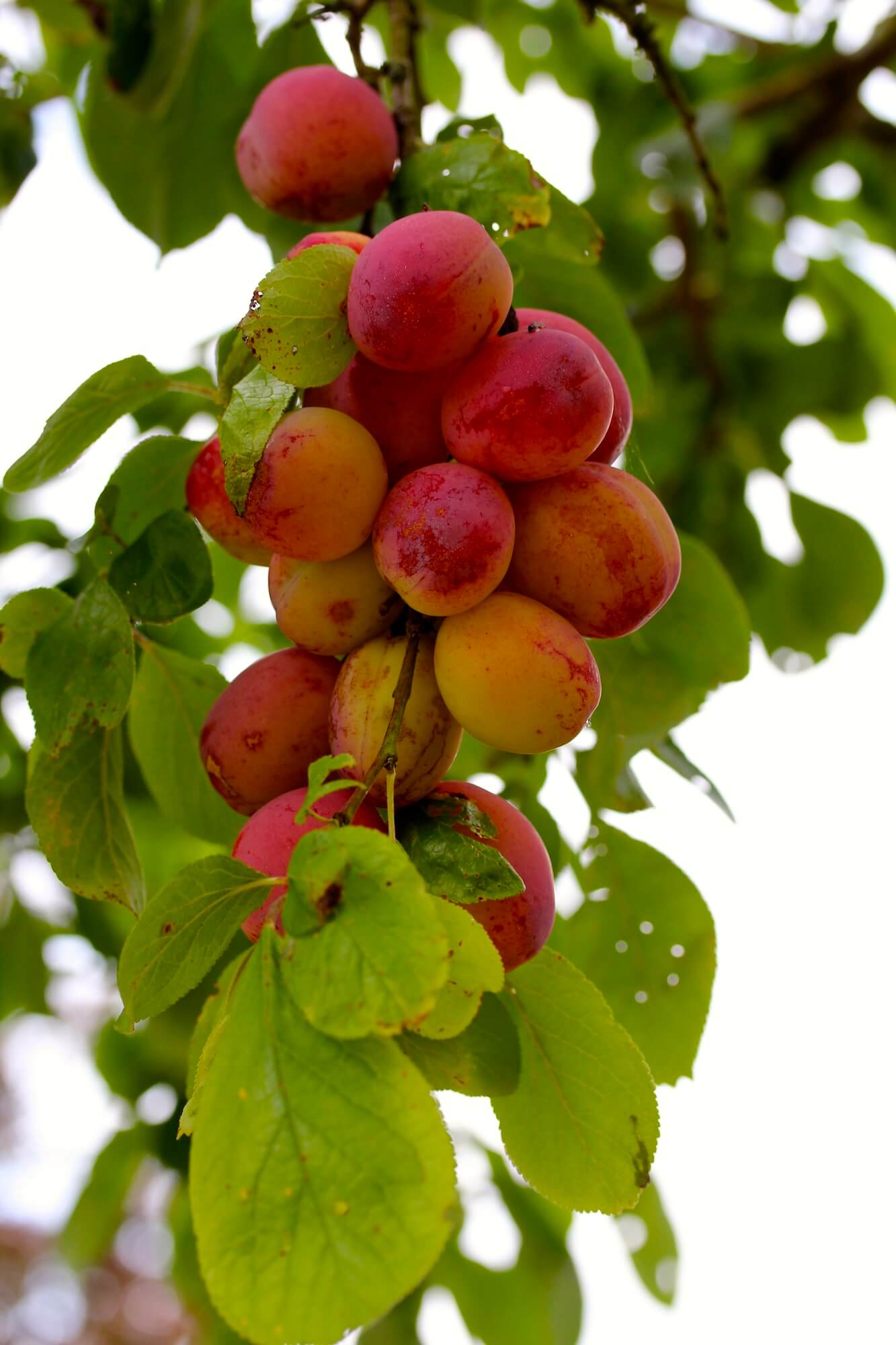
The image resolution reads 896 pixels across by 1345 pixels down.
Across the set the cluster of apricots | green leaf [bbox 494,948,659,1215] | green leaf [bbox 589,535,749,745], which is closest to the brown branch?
green leaf [bbox 589,535,749,745]

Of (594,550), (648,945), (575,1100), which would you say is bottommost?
(648,945)

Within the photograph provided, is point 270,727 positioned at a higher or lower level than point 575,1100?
higher

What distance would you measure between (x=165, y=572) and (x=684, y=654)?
1.23 ft

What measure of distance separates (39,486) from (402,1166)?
427 millimetres

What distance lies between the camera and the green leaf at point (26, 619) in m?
0.63

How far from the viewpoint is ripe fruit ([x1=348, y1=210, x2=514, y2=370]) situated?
0.48m

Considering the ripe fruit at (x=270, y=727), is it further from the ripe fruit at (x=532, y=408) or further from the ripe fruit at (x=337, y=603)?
the ripe fruit at (x=532, y=408)

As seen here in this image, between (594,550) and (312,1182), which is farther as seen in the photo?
(594,550)

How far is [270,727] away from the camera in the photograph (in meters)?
0.54

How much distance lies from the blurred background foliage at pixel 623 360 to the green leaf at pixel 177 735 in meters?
0.08

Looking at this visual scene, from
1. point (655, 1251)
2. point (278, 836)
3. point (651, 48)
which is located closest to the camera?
point (278, 836)

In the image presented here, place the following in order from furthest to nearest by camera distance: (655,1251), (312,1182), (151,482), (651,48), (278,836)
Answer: (655,1251)
(651,48)
(151,482)
(278,836)
(312,1182)

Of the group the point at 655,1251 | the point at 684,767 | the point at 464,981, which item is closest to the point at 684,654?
the point at 684,767

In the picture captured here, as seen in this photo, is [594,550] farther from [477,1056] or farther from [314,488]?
[477,1056]
